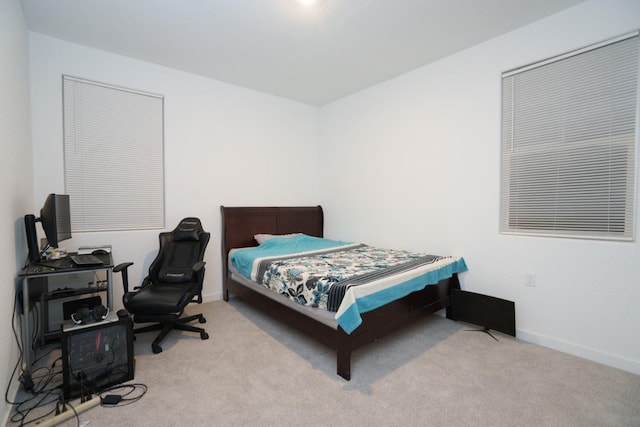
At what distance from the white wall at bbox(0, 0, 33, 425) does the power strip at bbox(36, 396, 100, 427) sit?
23 centimetres

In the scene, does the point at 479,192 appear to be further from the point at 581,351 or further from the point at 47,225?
the point at 47,225

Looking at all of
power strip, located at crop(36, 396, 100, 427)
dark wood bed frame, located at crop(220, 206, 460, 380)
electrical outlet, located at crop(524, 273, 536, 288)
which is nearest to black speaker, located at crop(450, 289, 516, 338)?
dark wood bed frame, located at crop(220, 206, 460, 380)

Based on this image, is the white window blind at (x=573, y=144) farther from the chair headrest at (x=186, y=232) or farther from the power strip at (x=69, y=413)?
the power strip at (x=69, y=413)

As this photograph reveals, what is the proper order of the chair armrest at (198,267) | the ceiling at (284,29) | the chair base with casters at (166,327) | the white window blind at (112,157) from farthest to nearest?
the white window blind at (112,157), the chair armrest at (198,267), the chair base with casters at (166,327), the ceiling at (284,29)

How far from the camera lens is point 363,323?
7.08ft

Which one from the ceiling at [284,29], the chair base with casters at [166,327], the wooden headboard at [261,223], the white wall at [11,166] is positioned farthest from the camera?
the wooden headboard at [261,223]

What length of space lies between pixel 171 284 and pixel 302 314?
145 centimetres

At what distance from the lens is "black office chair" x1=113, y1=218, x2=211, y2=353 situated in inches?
96.9

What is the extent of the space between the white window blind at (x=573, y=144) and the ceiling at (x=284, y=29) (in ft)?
1.74

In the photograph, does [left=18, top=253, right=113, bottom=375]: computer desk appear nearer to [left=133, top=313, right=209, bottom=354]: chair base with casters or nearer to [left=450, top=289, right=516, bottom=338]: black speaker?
[left=133, top=313, right=209, bottom=354]: chair base with casters

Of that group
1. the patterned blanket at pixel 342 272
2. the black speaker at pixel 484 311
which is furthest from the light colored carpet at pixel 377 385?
the patterned blanket at pixel 342 272

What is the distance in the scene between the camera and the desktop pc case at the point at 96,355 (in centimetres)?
186

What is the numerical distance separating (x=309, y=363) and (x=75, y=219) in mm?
2847

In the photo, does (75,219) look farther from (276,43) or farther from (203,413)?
(276,43)
